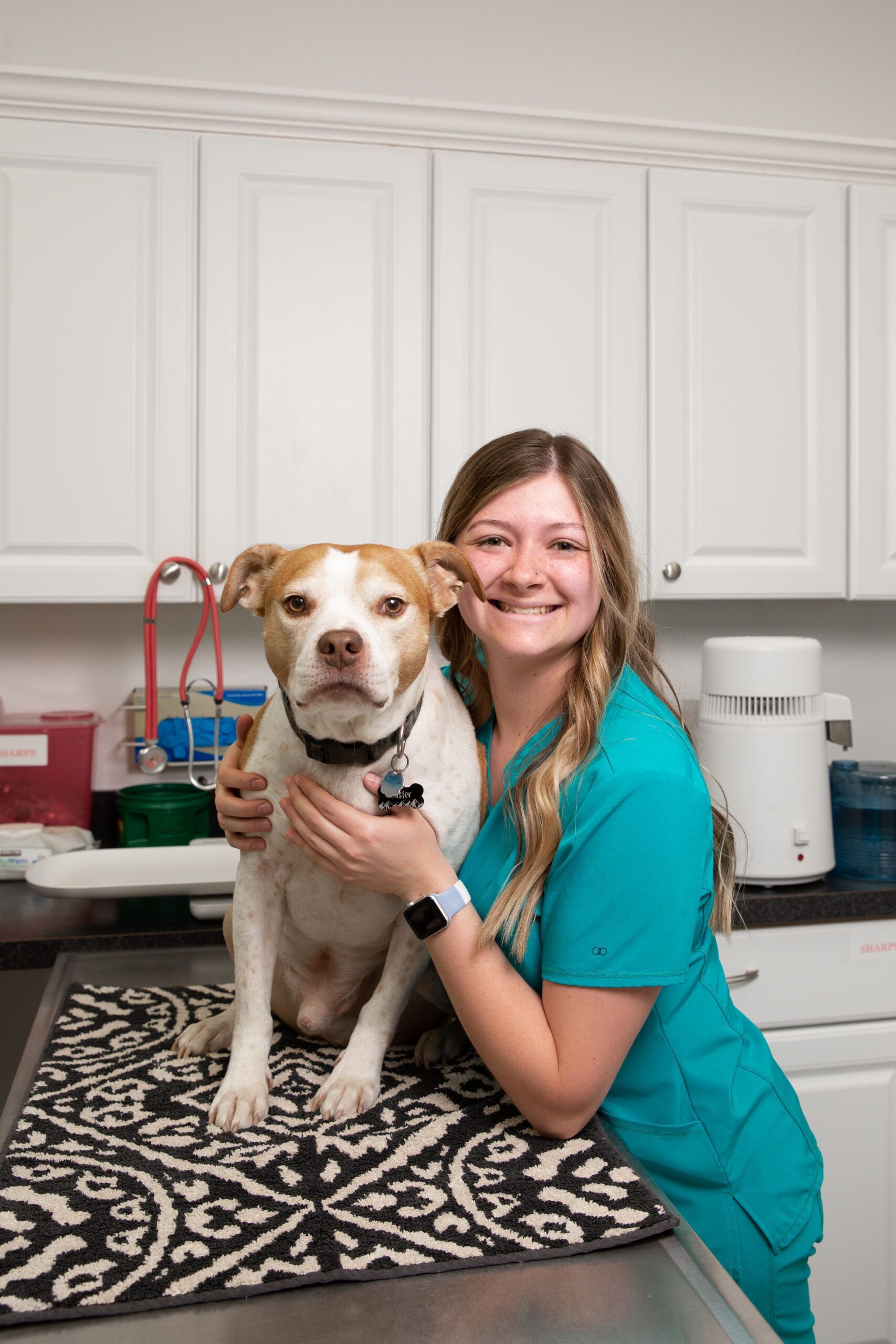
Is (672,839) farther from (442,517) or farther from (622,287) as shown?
(622,287)

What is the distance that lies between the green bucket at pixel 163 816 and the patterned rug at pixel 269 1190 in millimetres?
1089

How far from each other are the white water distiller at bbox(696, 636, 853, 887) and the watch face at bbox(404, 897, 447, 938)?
1108mm

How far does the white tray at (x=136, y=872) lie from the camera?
6.39 feet

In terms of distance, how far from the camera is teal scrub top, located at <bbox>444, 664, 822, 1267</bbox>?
39.7 inches

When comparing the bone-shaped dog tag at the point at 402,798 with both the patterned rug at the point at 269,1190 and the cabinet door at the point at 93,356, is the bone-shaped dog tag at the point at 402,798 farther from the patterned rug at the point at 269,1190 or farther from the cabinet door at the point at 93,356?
the cabinet door at the point at 93,356

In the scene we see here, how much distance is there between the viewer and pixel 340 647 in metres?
1.03

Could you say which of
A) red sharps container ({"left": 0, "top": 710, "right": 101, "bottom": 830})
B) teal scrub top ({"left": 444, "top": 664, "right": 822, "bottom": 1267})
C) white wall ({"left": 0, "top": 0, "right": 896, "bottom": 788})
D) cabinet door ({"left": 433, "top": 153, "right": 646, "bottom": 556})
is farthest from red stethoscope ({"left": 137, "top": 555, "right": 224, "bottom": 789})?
teal scrub top ({"left": 444, "top": 664, "right": 822, "bottom": 1267})

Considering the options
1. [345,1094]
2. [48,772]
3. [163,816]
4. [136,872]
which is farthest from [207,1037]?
[48,772]

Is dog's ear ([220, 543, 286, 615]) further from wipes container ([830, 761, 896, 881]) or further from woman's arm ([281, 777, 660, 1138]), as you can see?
wipes container ([830, 761, 896, 881])

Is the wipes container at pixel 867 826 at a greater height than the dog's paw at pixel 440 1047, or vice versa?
the wipes container at pixel 867 826

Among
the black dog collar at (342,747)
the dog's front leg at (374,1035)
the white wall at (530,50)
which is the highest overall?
the white wall at (530,50)

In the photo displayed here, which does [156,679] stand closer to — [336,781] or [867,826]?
[336,781]

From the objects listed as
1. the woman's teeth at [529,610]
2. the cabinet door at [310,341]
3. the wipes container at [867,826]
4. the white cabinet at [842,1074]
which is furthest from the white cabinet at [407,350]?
the woman's teeth at [529,610]

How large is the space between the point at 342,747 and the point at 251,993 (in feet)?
1.00
